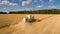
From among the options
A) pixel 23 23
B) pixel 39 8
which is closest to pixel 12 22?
pixel 23 23

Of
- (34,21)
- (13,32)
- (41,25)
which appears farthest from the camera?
(34,21)

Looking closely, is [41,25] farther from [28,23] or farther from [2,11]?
[2,11]

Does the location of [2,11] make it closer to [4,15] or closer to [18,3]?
[4,15]

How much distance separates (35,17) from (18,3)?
0.23 m

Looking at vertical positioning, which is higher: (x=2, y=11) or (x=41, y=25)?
(x=2, y=11)

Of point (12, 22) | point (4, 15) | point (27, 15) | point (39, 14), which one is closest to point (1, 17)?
point (4, 15)

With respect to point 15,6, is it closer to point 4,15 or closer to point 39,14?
point 4,15

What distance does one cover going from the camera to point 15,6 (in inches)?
49.2

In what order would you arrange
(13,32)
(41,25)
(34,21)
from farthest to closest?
(34,21) → (41,25) → (13,32)

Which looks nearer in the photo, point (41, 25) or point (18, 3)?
point (41, 25)

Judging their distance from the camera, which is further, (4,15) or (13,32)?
(4,15)

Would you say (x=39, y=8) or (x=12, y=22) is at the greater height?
(x=39, y=8)

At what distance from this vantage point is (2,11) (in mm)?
1252

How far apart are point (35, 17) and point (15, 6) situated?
24 cm
